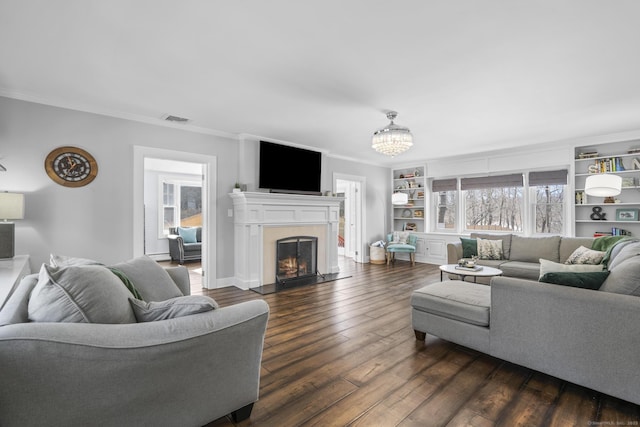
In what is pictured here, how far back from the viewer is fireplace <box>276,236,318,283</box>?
523 cm

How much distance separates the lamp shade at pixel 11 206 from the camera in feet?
9.53

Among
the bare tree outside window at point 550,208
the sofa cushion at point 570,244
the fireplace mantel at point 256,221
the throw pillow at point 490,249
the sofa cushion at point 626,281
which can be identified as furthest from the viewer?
the bare tree outside window at point 550,208

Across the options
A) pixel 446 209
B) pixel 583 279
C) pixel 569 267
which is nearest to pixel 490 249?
pixel 446 209

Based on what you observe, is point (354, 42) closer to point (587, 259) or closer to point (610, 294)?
point (610, 294)

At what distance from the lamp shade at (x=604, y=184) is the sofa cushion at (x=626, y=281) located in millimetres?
2825

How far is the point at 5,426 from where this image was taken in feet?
3.54

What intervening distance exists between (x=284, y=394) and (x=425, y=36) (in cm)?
269

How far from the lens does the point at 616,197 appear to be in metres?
5.00

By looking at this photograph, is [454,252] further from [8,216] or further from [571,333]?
[8,216]

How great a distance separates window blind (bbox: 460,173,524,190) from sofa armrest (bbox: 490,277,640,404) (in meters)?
4.83

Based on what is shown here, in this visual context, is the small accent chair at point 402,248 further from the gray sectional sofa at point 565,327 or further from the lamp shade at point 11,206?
the lamp shade at point 11,206

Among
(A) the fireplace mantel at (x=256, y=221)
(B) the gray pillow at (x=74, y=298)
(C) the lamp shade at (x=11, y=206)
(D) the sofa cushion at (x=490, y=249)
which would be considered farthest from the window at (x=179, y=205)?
(B) the gray pillow at (x=74, y=298)

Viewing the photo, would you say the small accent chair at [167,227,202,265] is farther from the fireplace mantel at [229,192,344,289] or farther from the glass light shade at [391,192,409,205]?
the glass light shade at [391,192,409,205]

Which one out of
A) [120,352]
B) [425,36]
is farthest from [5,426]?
[425,36]
